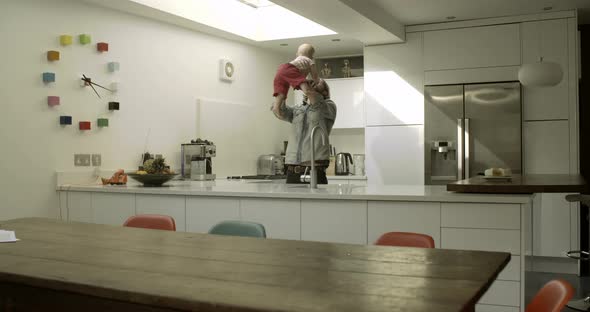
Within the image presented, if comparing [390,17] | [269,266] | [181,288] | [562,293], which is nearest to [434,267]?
[562,293]

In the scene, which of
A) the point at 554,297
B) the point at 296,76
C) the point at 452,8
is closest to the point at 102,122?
the point at 296,76

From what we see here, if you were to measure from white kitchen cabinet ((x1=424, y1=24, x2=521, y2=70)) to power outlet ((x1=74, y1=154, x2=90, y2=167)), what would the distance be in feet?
10.6

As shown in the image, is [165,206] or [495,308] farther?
Result: [165,206]

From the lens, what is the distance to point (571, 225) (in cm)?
537

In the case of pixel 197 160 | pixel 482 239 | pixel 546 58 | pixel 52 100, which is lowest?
pixel 482 239

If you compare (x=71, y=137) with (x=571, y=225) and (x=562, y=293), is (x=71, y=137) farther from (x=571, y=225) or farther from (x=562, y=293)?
(x=571, y=225)

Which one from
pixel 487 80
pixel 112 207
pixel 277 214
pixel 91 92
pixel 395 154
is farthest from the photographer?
A: pixel 395 154

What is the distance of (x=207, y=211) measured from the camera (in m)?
3.88

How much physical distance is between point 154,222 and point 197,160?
97.1 inches

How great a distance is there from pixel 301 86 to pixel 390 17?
1916 mm

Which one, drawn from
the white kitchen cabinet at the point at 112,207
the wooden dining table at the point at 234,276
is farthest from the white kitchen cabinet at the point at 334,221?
the white kitchen cabinet at the point at 112,207

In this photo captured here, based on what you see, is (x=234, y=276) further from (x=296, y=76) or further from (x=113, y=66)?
(x=113, y=66)

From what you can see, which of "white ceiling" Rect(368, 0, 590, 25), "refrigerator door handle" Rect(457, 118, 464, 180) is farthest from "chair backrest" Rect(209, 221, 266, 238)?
"refrigerator door handle" Rect(457, 118, 464, 180)

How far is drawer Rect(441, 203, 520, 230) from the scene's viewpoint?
3.04 meters
